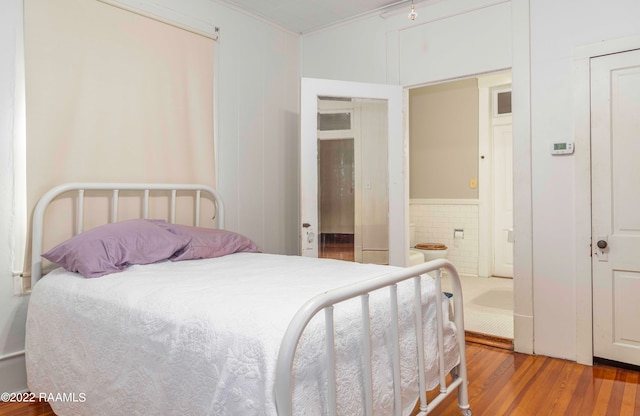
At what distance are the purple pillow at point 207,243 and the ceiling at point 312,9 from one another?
1975 millimetres

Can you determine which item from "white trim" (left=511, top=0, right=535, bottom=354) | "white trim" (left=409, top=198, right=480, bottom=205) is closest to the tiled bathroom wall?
"white trim" (left=409, top=198, right=480, bottom=205)

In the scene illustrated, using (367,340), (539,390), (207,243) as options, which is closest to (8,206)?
(207,243)

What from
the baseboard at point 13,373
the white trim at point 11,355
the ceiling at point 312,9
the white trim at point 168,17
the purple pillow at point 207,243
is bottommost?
the baseboard at point 13,373

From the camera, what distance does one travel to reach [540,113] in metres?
2.90

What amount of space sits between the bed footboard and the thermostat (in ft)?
4.88

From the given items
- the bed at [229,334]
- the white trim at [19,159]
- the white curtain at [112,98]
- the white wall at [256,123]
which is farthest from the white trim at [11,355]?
the white wall at [256,123]

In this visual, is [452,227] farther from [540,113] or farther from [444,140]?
[540,113]

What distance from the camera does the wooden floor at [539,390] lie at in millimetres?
2145

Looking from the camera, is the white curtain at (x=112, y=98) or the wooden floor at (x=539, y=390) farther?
the white curtain at (x=112, y=98)

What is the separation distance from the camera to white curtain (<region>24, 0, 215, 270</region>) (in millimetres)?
2375

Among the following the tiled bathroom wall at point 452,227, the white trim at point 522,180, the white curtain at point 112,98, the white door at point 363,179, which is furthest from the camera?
the tiled bathroom wall at point 452,227

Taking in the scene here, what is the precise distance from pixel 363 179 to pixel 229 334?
94.4 inches

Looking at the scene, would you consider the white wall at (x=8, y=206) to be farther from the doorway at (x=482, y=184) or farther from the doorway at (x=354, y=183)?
the doorway at (x=482, y=184)

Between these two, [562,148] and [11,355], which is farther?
[562,148]
